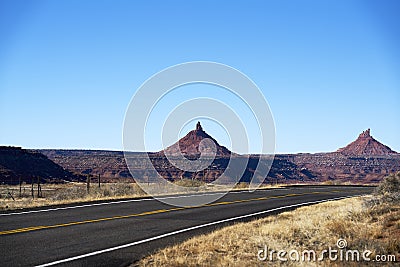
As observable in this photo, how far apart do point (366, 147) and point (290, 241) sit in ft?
565

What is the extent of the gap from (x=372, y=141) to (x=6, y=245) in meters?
182

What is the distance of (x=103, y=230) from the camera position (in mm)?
12406

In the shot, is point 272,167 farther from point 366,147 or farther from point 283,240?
point 283,240

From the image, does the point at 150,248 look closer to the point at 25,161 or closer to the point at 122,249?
the point at 122,249

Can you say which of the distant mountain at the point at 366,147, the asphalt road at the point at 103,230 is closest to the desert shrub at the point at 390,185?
the asphalt road at the point at 103,230

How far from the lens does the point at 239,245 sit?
1022cm

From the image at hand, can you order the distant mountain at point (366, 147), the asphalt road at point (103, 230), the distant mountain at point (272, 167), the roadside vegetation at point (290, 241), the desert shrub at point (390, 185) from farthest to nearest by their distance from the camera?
the distant mountain at point (366, 147), the distant mountain at point (272, 167), the desert shrub at point (390, 185), the asphalt road at point (103, 230), the roadside vegetation at point (290, 241)

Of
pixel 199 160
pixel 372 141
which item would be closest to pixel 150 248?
pixel 199 160

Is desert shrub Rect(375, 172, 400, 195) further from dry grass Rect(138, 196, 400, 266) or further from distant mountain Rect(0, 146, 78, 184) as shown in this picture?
distant mountain Rect(0, 146, 78, 184)

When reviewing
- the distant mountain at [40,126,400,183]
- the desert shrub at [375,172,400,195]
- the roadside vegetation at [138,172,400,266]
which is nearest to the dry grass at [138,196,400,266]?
the roadside vegetation at [138,172,400,266]

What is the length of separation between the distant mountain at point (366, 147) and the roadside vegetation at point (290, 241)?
156709mm

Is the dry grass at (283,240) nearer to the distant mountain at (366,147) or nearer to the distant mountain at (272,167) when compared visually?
the distant mountain at (272,167)

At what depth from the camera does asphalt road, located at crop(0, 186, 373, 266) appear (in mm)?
9062

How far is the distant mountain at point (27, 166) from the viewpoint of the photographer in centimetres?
8862
